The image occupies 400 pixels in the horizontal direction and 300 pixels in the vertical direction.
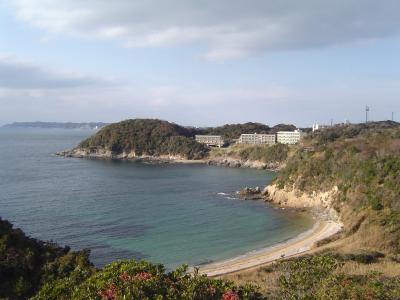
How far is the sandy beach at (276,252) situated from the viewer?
3312cm

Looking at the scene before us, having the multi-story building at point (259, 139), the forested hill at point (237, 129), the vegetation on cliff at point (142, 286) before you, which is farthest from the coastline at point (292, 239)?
the forested hill at point (237, 129)

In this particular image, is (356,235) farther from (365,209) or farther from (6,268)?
(6,268)

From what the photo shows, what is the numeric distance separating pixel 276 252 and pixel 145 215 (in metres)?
18.9

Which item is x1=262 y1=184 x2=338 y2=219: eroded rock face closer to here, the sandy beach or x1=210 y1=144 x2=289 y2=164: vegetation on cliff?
the sandy beach

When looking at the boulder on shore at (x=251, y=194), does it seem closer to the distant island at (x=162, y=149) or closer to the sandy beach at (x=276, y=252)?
the sandy beach at (x=276, y=252)

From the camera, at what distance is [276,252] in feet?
123

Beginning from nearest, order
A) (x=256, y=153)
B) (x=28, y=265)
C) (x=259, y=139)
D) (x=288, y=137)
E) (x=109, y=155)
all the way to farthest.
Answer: (x=28, y=265), (x=256, y=153), (x=109, y=155), (x=259, y=139), (x=288, y=137)

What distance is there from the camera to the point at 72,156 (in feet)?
412

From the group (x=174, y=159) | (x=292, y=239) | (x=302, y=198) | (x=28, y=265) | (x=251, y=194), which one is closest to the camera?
(x=28, y=265)

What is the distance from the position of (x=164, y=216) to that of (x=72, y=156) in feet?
263

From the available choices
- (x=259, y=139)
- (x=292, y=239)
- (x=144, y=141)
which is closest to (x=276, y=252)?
(x=292, y=239)

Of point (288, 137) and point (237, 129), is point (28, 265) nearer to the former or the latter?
point (288, 137)

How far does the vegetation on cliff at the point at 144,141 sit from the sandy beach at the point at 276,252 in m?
79.3

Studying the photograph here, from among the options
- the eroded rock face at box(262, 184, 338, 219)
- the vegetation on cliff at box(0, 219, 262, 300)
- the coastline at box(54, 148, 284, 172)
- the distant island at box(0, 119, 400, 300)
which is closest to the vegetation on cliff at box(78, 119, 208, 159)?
the coastline at box(54, 148, 284, 172)
